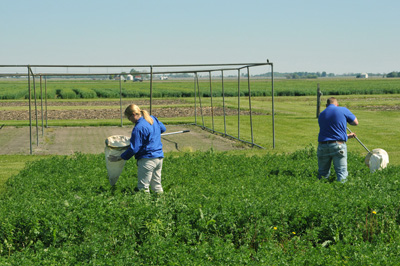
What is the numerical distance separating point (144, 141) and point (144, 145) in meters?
0.08

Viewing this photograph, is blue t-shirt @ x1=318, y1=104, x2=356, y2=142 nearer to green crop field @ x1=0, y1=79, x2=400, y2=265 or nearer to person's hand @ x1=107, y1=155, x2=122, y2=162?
green crop field @ x1=0, y1=79, x2=400, y2=265

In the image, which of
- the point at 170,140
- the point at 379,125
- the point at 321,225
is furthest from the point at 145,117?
the point at 379,125

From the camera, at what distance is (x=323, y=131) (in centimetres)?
963

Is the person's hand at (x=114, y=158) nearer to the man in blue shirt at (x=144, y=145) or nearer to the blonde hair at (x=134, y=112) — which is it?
the man in blue shirt at (x=144, y=145)

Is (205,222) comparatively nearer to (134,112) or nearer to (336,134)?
(134,112)

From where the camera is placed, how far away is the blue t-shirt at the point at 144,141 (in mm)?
7898

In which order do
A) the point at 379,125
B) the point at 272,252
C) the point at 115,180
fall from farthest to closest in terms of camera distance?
the point at 379,125 → the point at 115,180 → the point at 272,252

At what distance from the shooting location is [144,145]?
807cm

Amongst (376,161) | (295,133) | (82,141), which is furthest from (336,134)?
(82,141)

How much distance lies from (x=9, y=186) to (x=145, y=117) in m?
3.96

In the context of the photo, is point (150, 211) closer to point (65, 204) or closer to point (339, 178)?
point (65, 204)

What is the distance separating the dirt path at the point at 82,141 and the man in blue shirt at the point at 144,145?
648cm

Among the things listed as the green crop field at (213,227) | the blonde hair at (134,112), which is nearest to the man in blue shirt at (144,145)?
the blonde hair at (134,112)

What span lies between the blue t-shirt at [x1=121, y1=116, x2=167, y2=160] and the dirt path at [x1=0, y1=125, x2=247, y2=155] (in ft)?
21.4
